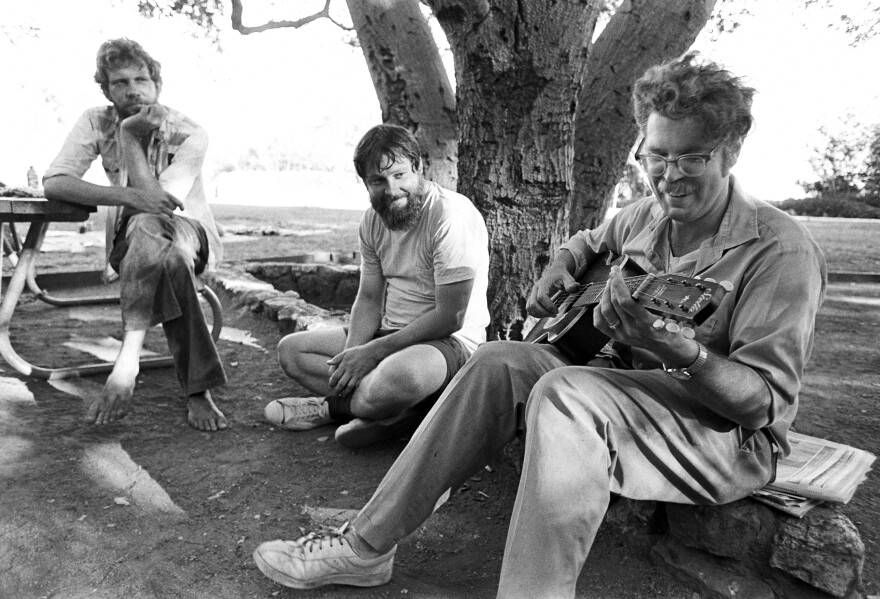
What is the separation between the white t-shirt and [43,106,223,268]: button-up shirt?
1.02m

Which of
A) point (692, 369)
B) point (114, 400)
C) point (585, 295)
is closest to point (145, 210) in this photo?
point (114, 400)

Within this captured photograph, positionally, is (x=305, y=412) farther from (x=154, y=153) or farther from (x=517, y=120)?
(x=517, y=120)

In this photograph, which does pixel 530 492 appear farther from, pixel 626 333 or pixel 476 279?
pixel 476 279

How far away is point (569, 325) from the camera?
2.28 m

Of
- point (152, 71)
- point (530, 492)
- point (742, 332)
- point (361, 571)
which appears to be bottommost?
point (361, 571)

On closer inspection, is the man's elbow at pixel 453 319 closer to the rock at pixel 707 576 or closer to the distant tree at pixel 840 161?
the rock at pixel 707 576

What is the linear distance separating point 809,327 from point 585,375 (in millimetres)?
536

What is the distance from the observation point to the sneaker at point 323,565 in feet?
6.90

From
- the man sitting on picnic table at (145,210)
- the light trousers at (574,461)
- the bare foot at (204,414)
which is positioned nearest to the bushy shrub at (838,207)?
the man sitting on picnic table at (145,210)

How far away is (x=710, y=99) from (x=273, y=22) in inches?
250

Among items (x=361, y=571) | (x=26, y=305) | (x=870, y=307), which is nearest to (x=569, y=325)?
(x=361, y=571)

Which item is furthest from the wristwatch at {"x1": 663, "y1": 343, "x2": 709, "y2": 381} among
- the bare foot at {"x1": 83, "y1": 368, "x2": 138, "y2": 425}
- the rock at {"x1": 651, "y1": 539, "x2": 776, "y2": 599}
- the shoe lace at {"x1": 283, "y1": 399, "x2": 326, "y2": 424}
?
the bare foot at {"x1": 83, "y1": 368, "x2": 138, "y2": 425}

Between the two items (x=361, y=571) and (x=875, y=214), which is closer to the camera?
(x=361, y=571)

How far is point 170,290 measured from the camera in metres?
3.36
